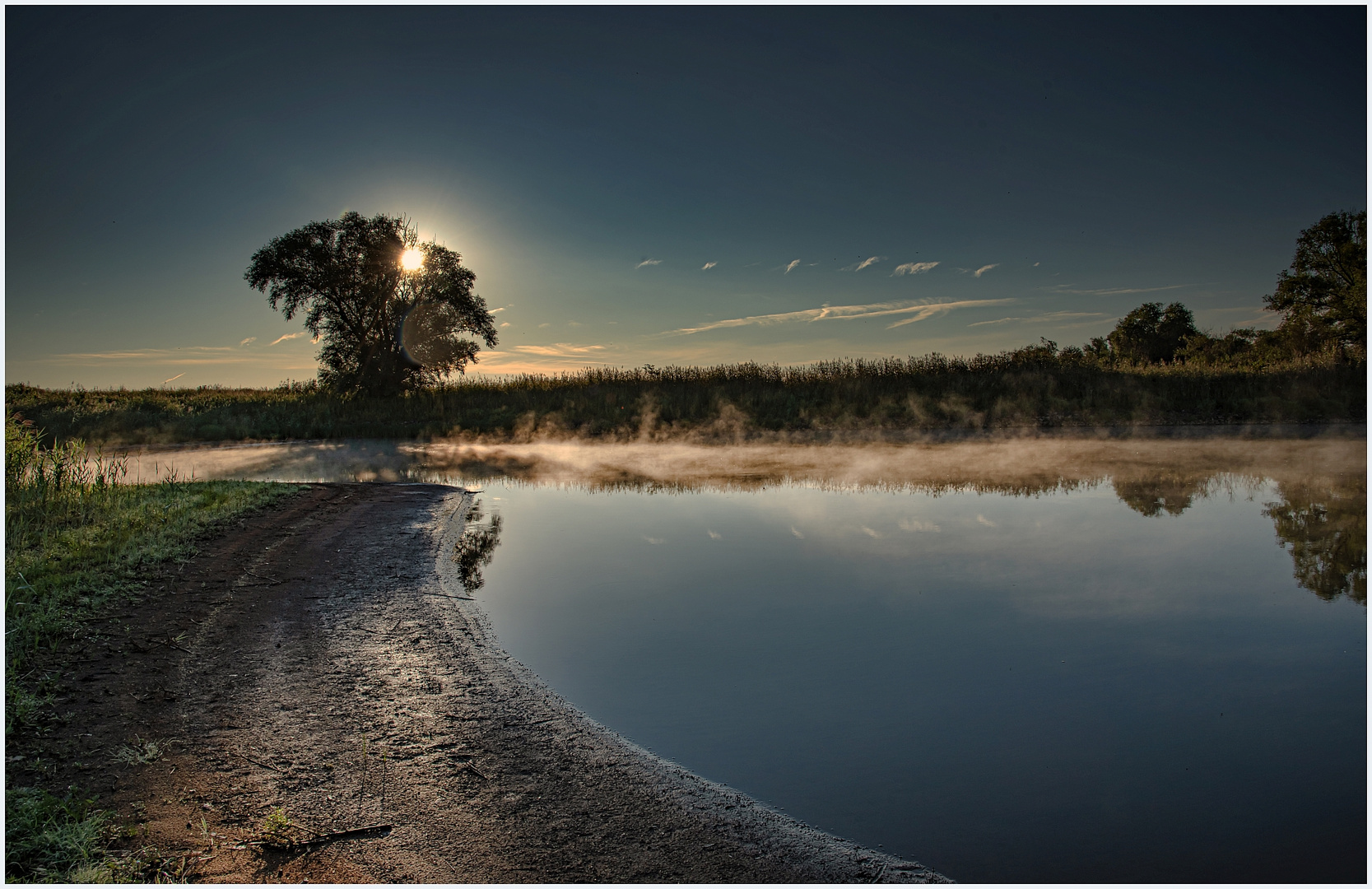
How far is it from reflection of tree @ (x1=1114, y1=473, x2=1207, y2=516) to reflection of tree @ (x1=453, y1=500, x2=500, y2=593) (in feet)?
27.1

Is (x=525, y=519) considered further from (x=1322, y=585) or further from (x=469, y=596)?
(x=1322, y=585)

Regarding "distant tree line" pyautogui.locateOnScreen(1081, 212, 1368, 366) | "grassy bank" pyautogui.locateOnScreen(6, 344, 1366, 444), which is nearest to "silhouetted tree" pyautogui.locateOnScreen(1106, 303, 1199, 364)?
"distant tree line" pyautogui.locateOnScreen(1081, 212, 1368, 366)

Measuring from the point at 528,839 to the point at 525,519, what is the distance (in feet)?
24.4

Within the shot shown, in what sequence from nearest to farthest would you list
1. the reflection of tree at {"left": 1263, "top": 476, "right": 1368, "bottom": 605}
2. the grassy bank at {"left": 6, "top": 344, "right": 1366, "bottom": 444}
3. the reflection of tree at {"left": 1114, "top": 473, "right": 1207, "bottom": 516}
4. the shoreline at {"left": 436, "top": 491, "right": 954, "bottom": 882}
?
1. the shoreline at {"left": 436, "top": 491, "right": 954, "bottom": 882}
2. the reflection of tree at {"left": 1263, "top": 476, "right": 1368, "bottom": 605}
3. the reflection of tree at {"left": 1114, "top": 473, "right": 1207, "bottom": 516}
4. the grassy bank at {"left": 6, "top": 344, "right": 1366, "bottom": 444}

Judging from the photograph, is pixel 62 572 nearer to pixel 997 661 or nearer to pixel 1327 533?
pixel 997 661

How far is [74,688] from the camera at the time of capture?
14.5 ft

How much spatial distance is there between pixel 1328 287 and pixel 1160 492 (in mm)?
46978

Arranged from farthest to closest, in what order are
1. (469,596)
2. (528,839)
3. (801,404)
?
(801,404) → (469,596) → (528,839)

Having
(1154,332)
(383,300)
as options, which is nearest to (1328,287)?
(1154,332)

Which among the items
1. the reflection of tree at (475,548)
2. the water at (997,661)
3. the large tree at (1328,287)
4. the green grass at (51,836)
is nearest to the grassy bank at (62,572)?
the green grass at (51,836)

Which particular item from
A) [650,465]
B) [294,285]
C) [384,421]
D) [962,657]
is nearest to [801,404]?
[650,465]

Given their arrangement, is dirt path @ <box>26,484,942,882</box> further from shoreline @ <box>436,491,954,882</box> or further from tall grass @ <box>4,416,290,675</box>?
tall grass @ <box>4,416,290,675</box>

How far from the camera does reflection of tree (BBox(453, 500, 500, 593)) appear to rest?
7.25 meters

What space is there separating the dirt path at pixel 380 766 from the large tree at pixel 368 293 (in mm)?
33984
